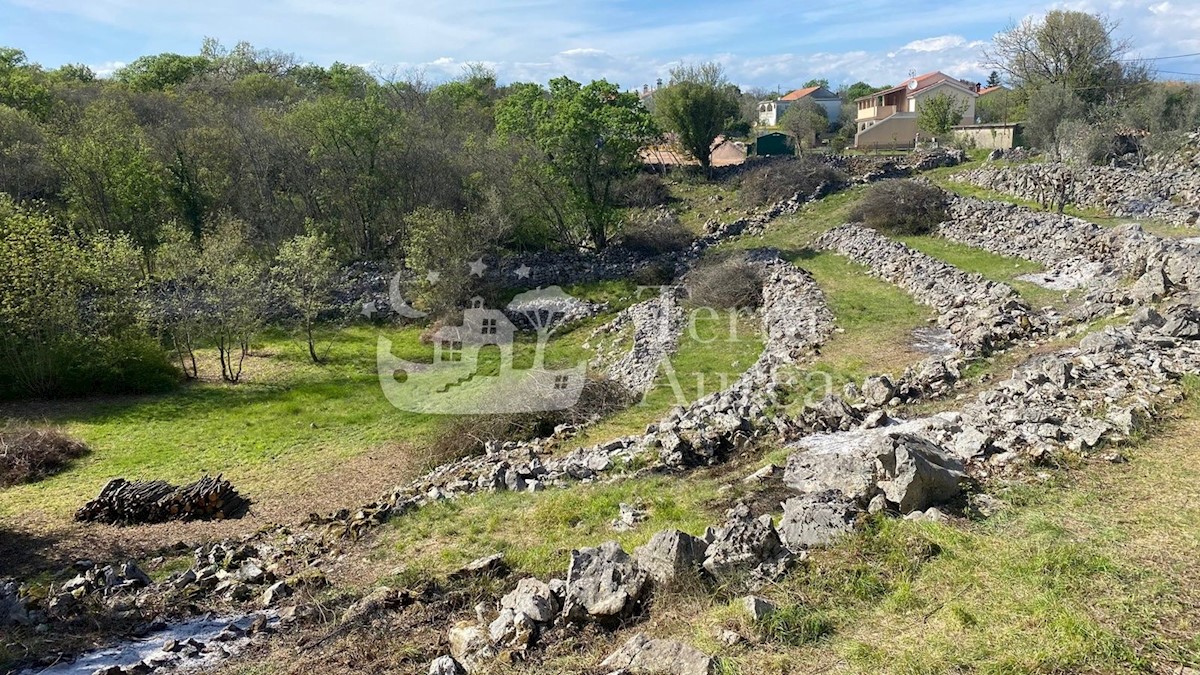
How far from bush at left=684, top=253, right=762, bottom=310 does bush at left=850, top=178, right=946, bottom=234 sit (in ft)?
25.7

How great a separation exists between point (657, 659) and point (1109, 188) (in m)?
28.6

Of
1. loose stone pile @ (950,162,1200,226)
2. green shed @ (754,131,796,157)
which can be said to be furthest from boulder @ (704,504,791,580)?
green shed @ (754,131,796,157)

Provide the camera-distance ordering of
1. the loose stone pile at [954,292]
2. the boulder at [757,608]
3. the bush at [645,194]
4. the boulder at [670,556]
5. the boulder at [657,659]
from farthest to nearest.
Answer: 1. the bush at [645,194]
2. the loose stone pile at [954,292]
3. the boulder at [670,556]
4. the boulder at [757,608]
5. the boulder at [657,659]

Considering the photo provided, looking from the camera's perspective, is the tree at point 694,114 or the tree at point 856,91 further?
the tree at point 856,91

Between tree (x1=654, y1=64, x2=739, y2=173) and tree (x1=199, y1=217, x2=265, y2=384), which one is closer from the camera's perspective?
tree (x1=199, y1=217, x2=265, y2=384)

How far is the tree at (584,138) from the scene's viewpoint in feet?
90.1

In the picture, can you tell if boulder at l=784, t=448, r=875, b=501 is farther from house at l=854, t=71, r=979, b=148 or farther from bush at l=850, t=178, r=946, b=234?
house at l=854, t=71, r=979, b=148

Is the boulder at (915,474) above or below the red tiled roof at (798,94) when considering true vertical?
below

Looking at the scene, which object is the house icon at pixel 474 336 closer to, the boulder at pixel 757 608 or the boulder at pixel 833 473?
Answer: the boulder at pixel 833 473

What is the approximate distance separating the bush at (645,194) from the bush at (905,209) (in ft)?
42.7

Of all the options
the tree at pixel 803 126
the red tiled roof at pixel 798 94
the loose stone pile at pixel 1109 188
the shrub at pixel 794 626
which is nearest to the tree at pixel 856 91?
the red tiled roof at pixel 798 94

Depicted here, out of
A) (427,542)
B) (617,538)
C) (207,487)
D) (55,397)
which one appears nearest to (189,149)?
(55,397)

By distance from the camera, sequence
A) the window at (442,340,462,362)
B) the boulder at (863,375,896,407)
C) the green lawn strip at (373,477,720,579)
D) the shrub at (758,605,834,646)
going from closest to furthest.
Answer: the shrub at (758,605,834,646)
the green lawn strip at (373,477,720,579)
the boulder at (863,375,896,407)
the window at (442,340,462,362)

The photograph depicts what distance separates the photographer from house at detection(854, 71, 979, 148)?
177 feet
